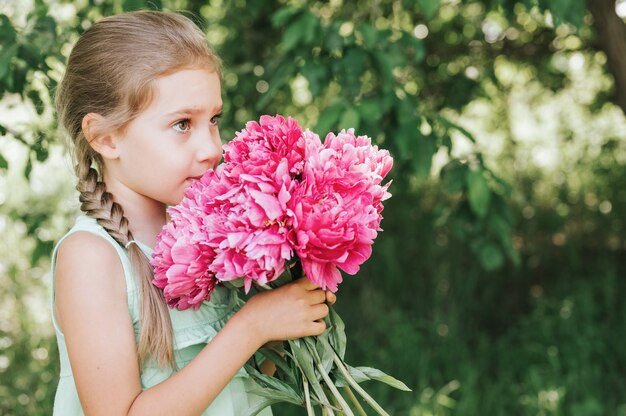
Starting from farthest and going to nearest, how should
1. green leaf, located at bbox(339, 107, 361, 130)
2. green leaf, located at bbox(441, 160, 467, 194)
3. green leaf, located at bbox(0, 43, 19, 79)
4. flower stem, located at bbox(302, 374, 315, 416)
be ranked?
green leaf, located at bbox(441, 160, 467, 194) < green leaf, located at bbox(339, 107, 361, 130) < green leaf, located at bbox(0, 43, 19, 79) < flower stem, located at bbox(302, 374, 315, 416)

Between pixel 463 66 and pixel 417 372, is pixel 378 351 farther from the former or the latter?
pixel 463 66

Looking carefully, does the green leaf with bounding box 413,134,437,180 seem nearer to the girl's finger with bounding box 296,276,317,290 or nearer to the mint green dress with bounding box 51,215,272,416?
the mint green dress with bounding box 51,215,272,416

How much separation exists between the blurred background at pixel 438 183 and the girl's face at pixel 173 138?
470 mm

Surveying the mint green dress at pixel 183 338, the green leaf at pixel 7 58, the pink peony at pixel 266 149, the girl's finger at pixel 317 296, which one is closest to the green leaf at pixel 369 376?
the girl's finger at pixel 317 296

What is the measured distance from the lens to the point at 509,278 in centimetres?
440

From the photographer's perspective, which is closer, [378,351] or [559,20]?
[559,20]

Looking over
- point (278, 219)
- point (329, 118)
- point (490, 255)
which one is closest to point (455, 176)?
point (490, 255)

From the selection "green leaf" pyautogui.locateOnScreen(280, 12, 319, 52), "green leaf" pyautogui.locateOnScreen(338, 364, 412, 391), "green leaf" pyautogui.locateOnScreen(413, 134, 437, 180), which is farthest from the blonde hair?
"green leaf" pyautogui.locateOnScreen(413, 134, 437, 180)

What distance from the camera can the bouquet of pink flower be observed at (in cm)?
128

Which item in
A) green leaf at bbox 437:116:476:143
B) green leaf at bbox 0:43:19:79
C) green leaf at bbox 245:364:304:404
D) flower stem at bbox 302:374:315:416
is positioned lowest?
green leaf at bbox 437:116:476:143

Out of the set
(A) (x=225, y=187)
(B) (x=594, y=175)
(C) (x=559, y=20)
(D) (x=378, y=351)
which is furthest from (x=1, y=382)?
(B) (x=594, y=175)

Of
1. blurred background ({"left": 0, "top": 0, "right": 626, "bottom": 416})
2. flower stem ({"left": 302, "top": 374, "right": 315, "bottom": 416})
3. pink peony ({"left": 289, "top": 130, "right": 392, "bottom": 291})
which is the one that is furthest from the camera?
blurred background ({"left": 0, "top": 0, "right": 626, "bottom": 416})

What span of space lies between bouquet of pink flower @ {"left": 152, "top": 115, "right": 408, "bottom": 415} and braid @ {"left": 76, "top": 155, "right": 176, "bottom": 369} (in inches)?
2.1

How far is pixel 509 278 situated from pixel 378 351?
1188mm
